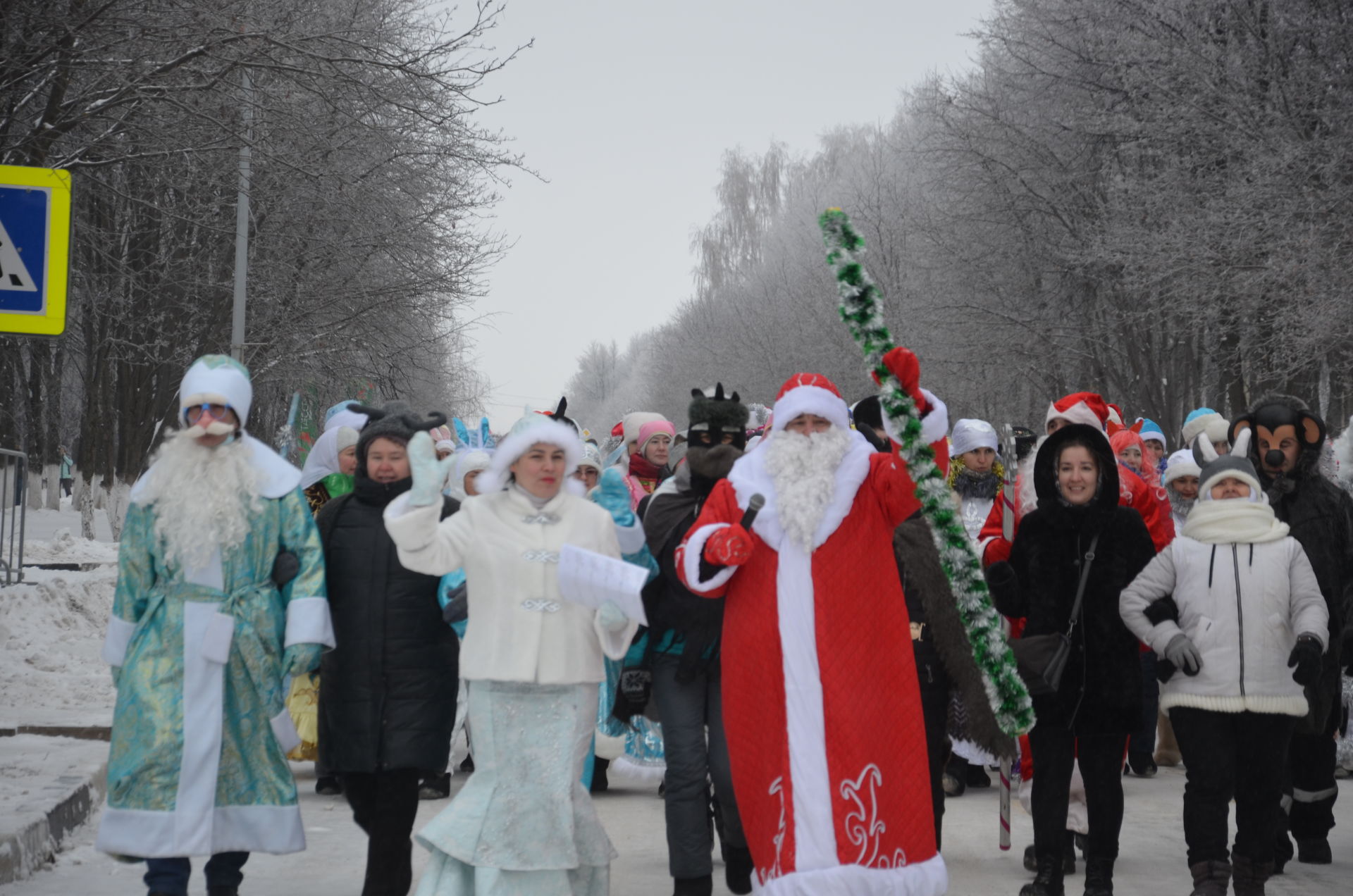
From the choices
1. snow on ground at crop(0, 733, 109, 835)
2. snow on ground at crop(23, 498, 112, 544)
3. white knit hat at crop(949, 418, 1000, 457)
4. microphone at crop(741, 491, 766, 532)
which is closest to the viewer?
microphone at crop(741, 491, 766, 532)

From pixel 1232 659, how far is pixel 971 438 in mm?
3216

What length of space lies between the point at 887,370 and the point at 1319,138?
47.7 feet

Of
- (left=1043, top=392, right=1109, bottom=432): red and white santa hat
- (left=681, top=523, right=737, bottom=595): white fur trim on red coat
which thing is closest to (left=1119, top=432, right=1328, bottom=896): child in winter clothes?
(left=681, top=523, right=737, bottom=595): white fur trim on red coat

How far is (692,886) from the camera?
20.5 ft

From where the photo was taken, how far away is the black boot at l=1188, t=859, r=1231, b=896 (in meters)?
6.31

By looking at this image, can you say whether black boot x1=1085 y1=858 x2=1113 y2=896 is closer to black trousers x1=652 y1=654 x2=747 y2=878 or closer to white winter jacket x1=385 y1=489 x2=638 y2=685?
black trousers x1=652 y1=654 x2=747 y2=878

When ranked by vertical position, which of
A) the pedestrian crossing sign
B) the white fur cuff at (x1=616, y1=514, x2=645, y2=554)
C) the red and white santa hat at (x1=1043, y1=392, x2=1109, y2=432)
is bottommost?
the white fur cuff at (x1=616, y1=514, x2=645, y2=554)

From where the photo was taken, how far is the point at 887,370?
5590mm

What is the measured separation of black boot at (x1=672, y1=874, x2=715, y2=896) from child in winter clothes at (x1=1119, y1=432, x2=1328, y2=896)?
1848 millimetres

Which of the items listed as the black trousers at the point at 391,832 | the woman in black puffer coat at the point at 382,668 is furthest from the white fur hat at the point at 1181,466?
the black trousers at the point at 391,832

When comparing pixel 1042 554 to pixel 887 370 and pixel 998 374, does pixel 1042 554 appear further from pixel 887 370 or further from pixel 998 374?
pixel 998 374

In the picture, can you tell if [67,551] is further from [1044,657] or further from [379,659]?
[1044,657]

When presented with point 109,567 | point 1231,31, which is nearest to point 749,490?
point 109,567

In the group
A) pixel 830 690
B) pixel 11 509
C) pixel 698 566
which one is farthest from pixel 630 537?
pixel 11 509
